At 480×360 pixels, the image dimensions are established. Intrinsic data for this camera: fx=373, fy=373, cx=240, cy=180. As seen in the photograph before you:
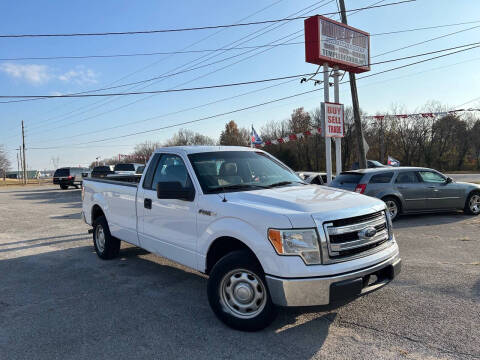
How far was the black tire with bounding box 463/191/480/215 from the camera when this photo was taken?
1078cm

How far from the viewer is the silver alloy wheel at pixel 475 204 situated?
1079 cm

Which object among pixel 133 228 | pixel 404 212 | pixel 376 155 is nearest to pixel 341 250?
pixel 133 228

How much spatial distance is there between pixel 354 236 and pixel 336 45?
13.5 m

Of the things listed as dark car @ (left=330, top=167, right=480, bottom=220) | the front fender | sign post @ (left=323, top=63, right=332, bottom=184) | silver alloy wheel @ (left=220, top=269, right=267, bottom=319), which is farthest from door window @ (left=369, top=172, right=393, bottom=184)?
silver alloy wheel @ (left=220, top=269, right=267, bottom=319)

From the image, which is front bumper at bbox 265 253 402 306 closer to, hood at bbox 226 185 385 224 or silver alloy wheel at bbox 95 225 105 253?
hood at bbox 226 185 385 224

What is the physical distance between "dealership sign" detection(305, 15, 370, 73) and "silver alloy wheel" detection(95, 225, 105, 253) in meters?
11.1

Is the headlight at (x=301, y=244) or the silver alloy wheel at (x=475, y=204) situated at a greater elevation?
the headlight at (x=301, y=244)

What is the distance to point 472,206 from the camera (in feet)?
35.4

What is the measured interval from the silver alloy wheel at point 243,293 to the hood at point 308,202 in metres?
0.68

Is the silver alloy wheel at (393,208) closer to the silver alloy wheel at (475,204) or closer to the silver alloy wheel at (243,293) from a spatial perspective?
the silver alloy wheel at (475,204)

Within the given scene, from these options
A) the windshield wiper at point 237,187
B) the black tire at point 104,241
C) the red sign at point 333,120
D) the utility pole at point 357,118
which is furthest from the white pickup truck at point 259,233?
the utility pole at point 357,118

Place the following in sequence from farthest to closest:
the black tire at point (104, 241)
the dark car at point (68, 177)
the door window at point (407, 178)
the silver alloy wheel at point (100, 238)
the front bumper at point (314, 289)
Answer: the dark car at point (68, 177), the door window at point (407, 178), the silver alloy wheel at point (100, 238), the black tire at point (104, 241), the front bumper at point (314, 289)

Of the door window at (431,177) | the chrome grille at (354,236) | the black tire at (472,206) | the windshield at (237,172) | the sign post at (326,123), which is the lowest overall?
the black tire at (472,206)

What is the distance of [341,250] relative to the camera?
333cm
